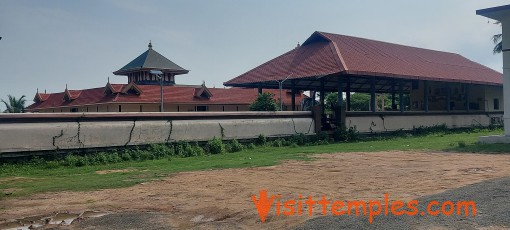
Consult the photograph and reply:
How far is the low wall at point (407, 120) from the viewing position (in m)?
24.5

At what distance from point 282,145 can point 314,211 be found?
13.7 meters

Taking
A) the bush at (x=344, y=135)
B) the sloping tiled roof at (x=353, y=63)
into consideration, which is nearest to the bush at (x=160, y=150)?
the bush at (x=344, y=135)

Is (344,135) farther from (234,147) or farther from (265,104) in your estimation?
(234,147)

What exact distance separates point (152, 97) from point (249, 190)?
34.0 m

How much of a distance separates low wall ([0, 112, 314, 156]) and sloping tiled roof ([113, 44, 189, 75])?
1217 inches

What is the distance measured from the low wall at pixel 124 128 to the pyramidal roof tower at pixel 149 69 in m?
30.2

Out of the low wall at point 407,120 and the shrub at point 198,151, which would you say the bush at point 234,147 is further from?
the low wall at point 407,120

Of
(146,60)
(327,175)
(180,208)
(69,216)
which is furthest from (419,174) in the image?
(146,60)

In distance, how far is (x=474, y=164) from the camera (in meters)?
11.3

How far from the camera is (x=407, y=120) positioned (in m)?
27.5

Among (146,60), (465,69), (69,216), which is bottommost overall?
(69,216)

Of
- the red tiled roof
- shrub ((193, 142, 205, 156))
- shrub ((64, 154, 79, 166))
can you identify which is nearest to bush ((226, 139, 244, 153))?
shrub ((193, 142, 205, 156))

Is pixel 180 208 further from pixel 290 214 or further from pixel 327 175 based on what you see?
pixel 327 175

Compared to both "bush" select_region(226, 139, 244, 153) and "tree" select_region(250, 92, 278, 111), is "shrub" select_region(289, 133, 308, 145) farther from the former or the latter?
"bush" select_region(226, 139, 244, 153)
